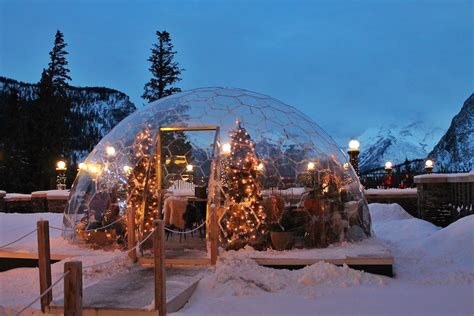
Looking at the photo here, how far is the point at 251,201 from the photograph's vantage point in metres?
8.52

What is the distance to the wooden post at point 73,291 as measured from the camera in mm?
4027

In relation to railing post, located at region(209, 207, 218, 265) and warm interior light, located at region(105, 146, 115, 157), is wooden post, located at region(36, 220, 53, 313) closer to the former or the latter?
railing post, located at region(209, 207, 218, 265)

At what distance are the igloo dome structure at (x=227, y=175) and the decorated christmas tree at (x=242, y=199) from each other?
0.7 inches

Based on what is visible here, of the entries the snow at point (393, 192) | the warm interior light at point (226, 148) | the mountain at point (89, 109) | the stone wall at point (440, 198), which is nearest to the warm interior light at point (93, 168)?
the warm interior light at point (226, 148)

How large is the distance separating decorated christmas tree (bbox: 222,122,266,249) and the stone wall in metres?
6.07

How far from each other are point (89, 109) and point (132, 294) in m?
55.6

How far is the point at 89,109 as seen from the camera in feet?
192

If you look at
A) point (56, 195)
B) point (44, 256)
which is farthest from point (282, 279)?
point (56, 195)

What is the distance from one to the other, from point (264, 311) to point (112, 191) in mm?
4468

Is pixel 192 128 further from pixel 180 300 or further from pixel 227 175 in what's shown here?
pixel 180 300

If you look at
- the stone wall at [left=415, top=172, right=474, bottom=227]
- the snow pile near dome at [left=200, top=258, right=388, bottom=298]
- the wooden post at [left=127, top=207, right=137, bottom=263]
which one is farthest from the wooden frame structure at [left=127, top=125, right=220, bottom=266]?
the stone wall at [left=415, top=172, right=474, bottom=227]

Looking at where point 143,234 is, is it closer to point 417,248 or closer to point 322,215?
point 322,215

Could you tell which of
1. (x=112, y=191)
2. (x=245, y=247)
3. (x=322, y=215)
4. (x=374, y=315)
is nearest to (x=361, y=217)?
(x=322, y=215)

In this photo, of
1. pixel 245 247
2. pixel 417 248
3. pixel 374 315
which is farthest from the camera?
pixel 417 248
